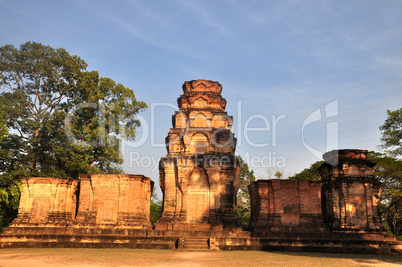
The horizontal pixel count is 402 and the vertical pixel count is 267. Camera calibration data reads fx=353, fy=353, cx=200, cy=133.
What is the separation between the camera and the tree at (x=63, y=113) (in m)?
26.0

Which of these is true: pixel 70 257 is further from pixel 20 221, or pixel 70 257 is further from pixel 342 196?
pixel 342 196

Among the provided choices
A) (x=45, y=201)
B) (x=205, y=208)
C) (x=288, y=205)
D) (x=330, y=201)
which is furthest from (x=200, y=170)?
(x=45, y=201)

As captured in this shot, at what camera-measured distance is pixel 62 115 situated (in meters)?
26.5

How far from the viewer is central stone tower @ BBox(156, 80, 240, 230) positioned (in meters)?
19.2

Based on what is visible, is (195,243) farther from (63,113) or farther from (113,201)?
(63,113)

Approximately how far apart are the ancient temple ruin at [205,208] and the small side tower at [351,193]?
5 cm

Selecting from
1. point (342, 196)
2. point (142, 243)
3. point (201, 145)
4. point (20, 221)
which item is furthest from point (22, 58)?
point (342, 196)

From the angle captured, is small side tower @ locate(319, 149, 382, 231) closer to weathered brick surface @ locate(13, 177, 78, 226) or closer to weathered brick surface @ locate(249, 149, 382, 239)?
weathered brick surface @ locate(249, 149, 382, 239)

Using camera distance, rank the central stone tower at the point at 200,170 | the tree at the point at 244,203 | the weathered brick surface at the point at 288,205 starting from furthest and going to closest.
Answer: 1. the tree at the point at 244,203
2. the central stone tower at the point at 200,170
3. the weathered brick surface at the point at 288,205

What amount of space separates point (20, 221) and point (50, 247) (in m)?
3.32

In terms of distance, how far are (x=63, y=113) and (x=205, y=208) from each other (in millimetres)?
13799

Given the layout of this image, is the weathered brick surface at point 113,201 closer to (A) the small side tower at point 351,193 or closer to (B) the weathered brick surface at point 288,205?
(B) the weathered brick surface at point 288,205

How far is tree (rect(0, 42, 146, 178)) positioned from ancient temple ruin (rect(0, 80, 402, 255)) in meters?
6.36

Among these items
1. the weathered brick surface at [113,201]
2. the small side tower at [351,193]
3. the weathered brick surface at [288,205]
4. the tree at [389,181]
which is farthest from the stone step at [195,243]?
the tree at [389,181]
